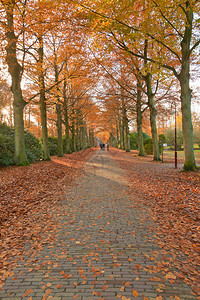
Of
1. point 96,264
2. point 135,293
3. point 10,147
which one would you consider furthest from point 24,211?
point 10,147

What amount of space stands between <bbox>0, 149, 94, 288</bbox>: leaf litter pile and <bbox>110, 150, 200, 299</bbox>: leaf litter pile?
7.66 ft

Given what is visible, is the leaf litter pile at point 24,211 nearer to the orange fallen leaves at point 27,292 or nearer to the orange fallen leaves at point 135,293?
the orange fallen leaves at point 27,292

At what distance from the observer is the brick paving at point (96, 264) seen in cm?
247

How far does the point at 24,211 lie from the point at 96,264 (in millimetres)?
3167

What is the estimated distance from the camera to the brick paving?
247 cm

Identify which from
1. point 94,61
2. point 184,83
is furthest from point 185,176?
point 94,61

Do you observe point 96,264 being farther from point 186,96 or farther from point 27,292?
point 186,96

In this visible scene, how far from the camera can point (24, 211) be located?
17.9ft

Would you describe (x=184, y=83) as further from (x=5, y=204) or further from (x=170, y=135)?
(x=170, y=135)

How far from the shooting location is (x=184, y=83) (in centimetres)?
975

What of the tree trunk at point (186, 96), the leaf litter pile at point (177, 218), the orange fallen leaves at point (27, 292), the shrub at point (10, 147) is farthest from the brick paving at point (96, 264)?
the shrub at point (10, 147)

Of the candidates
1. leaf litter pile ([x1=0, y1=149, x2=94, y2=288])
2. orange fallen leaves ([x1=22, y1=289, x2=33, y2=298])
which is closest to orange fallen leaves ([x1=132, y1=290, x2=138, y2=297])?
orange fallen leaves ([x1=22, y1=289, x2=33, y2=298])

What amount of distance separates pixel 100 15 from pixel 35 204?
25.8ft

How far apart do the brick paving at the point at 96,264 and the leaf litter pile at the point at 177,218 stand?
0.17m
